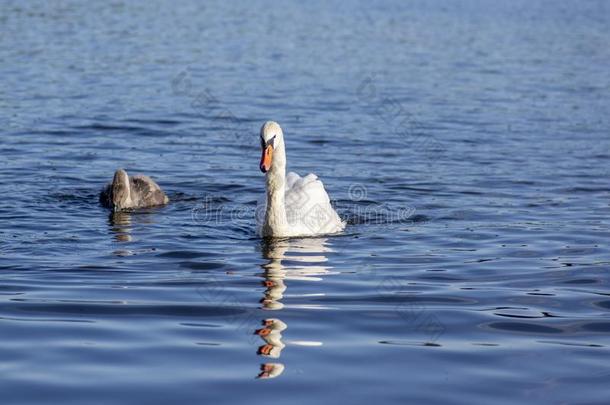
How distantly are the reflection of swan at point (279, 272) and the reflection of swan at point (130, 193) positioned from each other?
2487 mm

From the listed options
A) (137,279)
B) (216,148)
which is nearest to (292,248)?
(137,279)

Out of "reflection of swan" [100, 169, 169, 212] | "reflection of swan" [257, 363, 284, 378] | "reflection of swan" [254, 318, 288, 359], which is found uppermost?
"reflection of swan" [100, 169, 169, 212]

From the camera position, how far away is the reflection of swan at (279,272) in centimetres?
913

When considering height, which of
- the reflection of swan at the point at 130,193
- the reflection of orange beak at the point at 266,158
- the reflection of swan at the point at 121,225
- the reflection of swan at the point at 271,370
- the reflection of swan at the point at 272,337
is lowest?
the reflection of swan at the point at 271,370

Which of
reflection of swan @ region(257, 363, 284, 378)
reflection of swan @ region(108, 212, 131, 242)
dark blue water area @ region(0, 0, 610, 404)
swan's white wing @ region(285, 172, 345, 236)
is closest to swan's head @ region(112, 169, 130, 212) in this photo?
reflection of swan @ region(108, 212, 131, 242)

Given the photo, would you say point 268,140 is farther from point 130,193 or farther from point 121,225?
point 130,193

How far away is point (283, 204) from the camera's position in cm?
1420

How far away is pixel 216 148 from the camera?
20.2m

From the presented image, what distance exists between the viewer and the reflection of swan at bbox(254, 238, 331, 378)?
30.0 ft

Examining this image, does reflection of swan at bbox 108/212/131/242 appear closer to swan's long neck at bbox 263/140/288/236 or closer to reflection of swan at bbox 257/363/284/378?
swan's long neck at bbox 263/140/288/236

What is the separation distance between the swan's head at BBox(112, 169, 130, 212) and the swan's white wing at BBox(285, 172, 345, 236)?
224cm

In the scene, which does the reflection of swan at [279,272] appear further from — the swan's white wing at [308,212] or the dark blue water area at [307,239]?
the swan's white wing at [308,212]

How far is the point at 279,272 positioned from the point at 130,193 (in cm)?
410

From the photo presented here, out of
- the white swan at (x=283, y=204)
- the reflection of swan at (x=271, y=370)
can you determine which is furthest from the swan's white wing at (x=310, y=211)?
the reflection of swan at (x=271, y=370)
